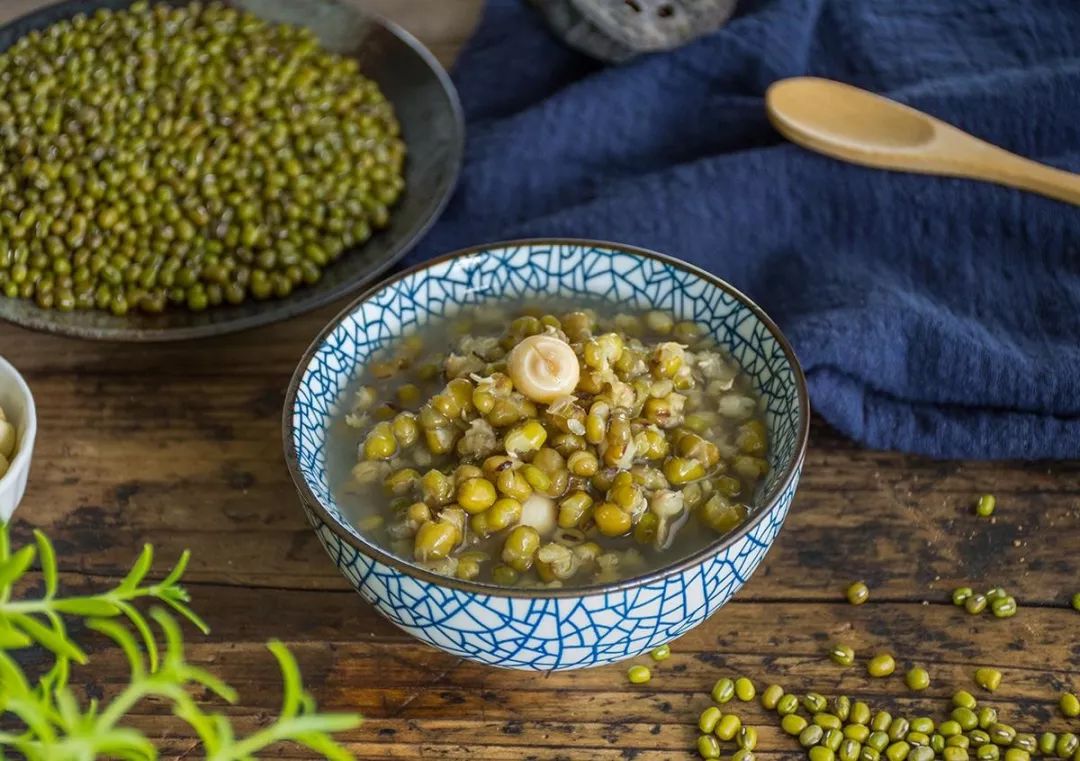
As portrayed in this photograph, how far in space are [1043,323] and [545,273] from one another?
764mm

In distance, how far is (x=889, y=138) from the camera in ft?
6.01

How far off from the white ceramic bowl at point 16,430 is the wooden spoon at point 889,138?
1.22 metres

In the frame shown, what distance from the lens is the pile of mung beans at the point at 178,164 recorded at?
5.84ft

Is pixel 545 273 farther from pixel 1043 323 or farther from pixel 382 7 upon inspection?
pixel 382 7

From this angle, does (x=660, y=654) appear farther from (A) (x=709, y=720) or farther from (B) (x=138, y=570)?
(B) (x=138, y=570)

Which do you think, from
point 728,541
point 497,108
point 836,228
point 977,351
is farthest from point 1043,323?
point 497,108

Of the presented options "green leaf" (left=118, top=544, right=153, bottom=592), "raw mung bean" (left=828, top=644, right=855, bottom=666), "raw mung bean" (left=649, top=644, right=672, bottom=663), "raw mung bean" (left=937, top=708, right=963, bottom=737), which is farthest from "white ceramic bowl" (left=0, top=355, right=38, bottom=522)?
"raw mung bean" (left=937, top=708, right=963, bottom=737)

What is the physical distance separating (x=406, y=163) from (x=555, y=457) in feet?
2.94

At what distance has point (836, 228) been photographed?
6.00ft

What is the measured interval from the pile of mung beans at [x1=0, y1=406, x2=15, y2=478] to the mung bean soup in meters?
0.43

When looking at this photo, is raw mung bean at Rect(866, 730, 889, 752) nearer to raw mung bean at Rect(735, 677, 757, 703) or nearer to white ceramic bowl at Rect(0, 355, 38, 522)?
raw mung bean at Rect(735, 677, 757, 703)

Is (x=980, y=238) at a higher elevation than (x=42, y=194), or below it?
below

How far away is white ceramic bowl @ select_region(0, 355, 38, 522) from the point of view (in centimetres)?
139

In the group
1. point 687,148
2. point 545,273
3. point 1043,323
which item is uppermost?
point 545,273
